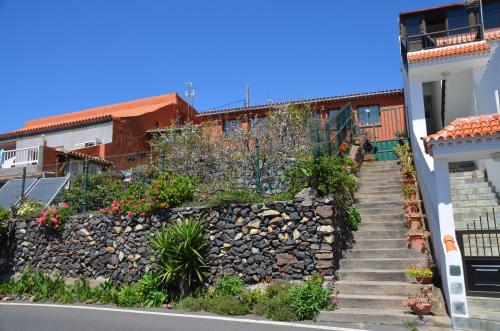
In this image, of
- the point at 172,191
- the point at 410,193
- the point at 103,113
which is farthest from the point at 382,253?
the point at 103,113

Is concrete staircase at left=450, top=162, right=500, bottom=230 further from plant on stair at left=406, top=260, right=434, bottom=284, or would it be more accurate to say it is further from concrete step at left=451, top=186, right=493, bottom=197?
plant on stair at left=406, top=260, right=434, bottom=284

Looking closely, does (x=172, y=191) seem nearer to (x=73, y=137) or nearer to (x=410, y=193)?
(x=410, y=193)

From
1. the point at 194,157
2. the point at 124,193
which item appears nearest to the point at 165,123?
the point at 194,157

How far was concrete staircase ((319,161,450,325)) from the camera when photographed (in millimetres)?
7648

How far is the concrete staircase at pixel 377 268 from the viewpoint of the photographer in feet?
25.1

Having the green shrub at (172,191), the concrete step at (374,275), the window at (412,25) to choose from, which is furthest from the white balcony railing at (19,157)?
the window at (412,25)

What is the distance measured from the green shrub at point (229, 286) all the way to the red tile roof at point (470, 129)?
16.8 ft

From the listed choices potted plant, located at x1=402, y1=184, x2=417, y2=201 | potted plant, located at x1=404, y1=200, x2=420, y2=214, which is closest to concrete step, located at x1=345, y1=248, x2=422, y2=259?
potted plant, located at x1=404, y1=200, x2=420, y2=214

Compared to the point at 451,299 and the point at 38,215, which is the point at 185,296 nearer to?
the point at 451,299

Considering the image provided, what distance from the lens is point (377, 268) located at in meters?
9.16

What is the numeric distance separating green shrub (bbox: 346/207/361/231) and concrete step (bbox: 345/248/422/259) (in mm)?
822

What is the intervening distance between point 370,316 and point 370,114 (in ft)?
53.4

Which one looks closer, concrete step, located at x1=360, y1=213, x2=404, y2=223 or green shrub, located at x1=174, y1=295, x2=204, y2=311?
green shrub, located at x1=174, y1=295, x2=204, y2=311

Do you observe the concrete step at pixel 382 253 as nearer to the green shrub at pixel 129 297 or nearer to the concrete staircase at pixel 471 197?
the concrete staircase at pixel 471 197
